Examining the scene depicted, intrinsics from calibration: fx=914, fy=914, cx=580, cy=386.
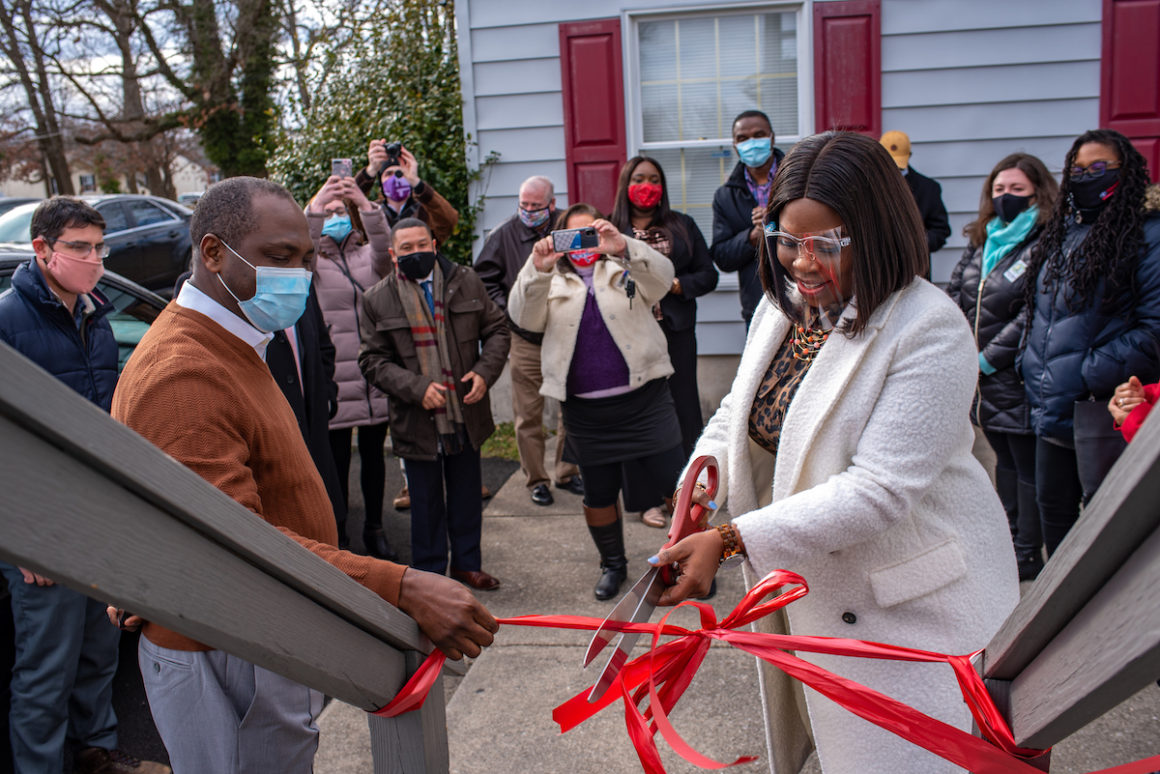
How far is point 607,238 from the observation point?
Result: 4.46 meters

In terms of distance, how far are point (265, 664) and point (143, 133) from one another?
76.6 feet

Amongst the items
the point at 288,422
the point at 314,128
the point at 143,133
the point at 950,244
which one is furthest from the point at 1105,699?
the point at 143,133

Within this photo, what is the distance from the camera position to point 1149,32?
6.34 meters

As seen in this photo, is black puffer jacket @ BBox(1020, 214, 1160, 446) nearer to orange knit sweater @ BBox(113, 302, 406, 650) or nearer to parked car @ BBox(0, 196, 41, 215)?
orange knit sweater @ BBox(113, 302, 406, 650)

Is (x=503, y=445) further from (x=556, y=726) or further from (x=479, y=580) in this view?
(x=556, y=726)

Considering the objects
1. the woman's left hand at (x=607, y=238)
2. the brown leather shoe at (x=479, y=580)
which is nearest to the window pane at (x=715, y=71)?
the woman's left hand at (x=607, y=238)

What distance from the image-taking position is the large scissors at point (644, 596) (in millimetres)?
1678

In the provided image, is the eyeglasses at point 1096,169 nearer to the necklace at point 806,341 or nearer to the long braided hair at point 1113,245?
the long braided hair at point 1113,245

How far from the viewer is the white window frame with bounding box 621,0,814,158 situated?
6750 millimetres

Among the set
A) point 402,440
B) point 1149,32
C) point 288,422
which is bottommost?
point 402,440

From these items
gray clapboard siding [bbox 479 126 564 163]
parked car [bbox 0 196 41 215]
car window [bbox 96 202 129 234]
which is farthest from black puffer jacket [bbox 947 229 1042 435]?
parked car [bbox 0 196 41 215]

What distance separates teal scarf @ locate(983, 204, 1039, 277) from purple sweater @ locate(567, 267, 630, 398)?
1.88m

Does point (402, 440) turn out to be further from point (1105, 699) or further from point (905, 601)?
point (1105, 699)

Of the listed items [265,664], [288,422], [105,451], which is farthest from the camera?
[288,422]
